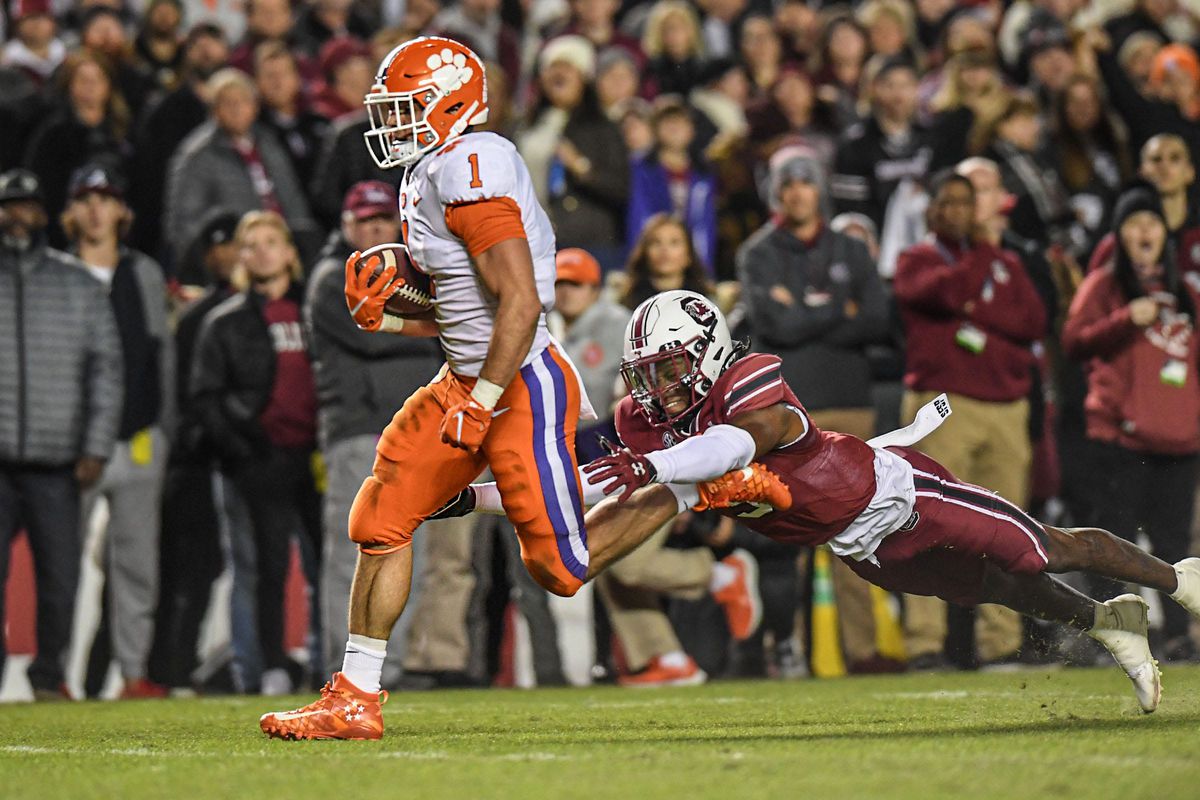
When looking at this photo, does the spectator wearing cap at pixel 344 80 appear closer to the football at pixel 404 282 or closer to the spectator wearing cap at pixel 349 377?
the spectator wearing cap at pixel 349 377

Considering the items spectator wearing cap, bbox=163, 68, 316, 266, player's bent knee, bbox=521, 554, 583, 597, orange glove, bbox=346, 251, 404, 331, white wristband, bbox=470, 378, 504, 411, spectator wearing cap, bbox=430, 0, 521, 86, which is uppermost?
spectator wearing cap, bbox=430, 0, 521, 86

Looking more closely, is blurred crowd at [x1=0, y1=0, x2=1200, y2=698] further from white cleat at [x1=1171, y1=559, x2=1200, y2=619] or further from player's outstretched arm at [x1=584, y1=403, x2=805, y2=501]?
player's outstretched arm at [x1=584, y1=403, x2=805, y2=501]

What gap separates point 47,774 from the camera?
193 inches

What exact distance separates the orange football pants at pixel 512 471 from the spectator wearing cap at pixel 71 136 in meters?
5.30

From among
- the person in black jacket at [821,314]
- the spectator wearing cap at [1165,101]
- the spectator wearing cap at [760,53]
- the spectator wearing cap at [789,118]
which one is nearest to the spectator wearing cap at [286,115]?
the spectator wearing cap at [789,118]

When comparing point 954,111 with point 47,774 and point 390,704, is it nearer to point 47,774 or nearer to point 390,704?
point 390,704

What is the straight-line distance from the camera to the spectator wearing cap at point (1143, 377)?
9.00 meters

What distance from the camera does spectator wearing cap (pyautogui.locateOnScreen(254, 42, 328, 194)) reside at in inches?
423

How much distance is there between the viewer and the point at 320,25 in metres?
12.9

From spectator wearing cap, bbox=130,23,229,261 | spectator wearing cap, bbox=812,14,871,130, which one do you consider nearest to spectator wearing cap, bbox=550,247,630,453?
spectator wearing cap, bbox=130,23,229,261

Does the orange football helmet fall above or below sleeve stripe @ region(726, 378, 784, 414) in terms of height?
above

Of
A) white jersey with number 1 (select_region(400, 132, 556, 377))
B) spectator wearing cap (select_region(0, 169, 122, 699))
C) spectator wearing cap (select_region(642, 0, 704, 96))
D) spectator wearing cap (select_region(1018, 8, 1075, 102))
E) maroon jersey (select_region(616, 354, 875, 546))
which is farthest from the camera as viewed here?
spectator wearing cap (select_region(642, 0, 704, 96))

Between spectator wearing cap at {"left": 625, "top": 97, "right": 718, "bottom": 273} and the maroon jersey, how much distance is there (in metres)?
4.94

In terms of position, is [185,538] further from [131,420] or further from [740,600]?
[740,600]
